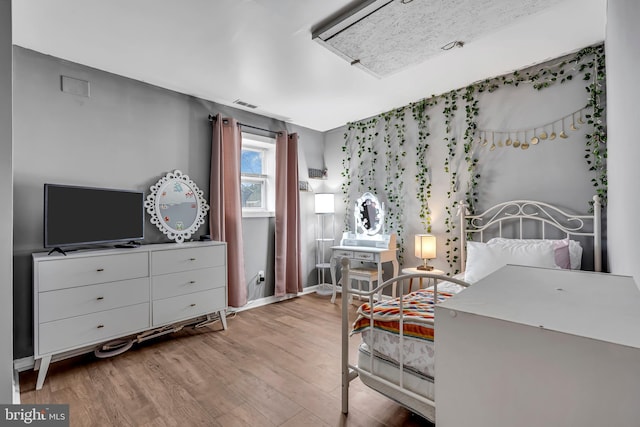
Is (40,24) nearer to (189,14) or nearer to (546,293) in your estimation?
(189,14)

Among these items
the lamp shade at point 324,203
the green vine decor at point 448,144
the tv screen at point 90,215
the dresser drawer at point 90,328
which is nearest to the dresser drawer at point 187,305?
the dresser drawer at point 90,328

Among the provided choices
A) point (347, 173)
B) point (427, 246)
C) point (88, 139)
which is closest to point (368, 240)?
point (427, 246)

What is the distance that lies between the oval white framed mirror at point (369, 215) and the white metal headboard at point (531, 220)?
1.09m

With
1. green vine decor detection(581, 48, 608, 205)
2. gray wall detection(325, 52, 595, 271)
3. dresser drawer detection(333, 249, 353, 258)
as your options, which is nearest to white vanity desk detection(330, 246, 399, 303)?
dresser drawer detection(333, 249, 353, 258)

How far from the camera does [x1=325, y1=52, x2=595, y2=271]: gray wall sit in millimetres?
2580

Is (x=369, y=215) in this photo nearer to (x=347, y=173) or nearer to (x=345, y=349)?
(x=347, y=173)

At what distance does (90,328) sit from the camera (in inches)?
88.0

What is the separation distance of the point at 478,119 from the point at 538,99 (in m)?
0.52

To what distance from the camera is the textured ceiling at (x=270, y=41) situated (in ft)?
6.12

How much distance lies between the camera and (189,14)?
193 cm

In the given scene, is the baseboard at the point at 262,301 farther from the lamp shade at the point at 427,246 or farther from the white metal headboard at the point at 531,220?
the white metal headboard at the point at 531,220

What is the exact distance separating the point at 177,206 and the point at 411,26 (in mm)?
2698

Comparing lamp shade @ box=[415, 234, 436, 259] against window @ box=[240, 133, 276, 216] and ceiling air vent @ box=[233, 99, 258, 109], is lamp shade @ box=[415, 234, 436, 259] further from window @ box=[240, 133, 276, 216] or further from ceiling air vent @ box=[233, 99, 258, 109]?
ceiling air vent @ box=[233, 99, 258, 109]

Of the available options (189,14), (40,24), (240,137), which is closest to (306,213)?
(240,137)
